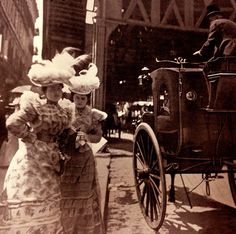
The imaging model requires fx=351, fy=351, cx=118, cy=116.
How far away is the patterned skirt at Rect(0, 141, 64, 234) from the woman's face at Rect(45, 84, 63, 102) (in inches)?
15.0

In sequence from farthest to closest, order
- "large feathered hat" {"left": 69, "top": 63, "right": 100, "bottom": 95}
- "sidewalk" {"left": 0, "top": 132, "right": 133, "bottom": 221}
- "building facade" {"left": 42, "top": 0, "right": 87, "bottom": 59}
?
1. "building facade" {"left": 42, "top": 0, "right": 87, "bottom": 59}
2. "sidewalk" {"left": 0, "top": 132, "right": 133, "bottom": 221}
3. "large feathered hat" {"left": 69, "top": 63, "right": 100, "bottom": 95}

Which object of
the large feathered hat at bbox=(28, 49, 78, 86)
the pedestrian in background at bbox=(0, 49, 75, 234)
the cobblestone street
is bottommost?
the cobblestone street

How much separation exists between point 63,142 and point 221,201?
301cm

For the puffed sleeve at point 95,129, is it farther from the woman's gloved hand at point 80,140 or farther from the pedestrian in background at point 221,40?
the pedestrian in background at point 221,40

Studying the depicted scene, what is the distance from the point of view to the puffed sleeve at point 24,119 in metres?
2.64

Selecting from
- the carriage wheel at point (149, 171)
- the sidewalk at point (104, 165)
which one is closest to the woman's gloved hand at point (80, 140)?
the carriage wheel at point (149, 171)

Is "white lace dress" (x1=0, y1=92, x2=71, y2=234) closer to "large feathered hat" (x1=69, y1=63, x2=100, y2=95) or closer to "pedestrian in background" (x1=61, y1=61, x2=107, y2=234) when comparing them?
"pedestrian in background" (x1=61, y1=61, x2=107, y2=234)

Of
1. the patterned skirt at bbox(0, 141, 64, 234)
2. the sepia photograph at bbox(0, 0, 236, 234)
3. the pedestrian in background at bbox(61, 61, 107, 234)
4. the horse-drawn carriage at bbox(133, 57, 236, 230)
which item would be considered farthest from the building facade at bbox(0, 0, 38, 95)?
the horse-drawn carriage at bbox(133, 57, 236, 230)

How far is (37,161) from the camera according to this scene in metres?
2.76

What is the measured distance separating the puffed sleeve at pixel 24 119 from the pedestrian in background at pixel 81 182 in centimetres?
49

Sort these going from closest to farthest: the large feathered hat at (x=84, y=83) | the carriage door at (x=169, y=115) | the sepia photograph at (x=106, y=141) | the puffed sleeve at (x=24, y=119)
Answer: the puffed sleeve at (x=24, y=119) < the sepia photograph at (x=106, y=141) < the large feathered hat at (x=84, y=83) < the carriage door at (x=169, y=115)

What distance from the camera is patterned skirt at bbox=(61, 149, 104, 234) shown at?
3270 mm

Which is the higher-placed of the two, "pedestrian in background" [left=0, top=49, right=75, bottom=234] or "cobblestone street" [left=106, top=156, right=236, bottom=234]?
"pedestrian in background" [left=0, top=49, right=75, bottom=234]

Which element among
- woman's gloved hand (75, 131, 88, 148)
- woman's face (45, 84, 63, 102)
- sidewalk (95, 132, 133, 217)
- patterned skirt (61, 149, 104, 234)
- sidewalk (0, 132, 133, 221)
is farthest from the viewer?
sidewalk (0, 132, 133, 221)
